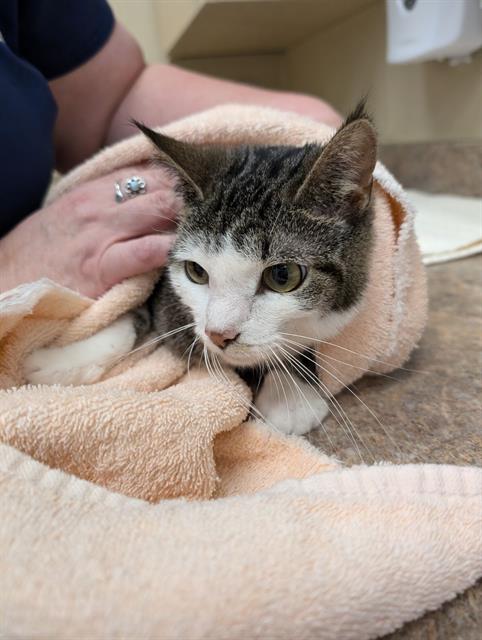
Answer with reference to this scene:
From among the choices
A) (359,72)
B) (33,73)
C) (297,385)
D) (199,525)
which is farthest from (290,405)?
(359,72)

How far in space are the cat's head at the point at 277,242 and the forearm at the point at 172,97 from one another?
562mm

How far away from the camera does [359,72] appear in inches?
89.0

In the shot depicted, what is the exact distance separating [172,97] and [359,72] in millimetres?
1268

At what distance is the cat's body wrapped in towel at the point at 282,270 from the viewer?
71 cm

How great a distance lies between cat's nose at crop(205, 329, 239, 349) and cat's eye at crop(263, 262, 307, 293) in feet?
0.30

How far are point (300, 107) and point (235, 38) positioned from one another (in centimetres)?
146

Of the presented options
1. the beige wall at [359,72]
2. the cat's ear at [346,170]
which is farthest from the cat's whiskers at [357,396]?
the beige wall at [359,72]

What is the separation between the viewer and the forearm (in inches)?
51.0

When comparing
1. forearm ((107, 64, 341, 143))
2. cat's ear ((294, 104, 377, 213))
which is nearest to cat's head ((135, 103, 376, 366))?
cat's ear ((294, 104, 377, 213))

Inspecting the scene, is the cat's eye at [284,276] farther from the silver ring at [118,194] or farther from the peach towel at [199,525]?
the silver ring at [118,194]

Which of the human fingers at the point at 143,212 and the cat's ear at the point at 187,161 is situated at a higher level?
the cat's ear at the point at 187,161

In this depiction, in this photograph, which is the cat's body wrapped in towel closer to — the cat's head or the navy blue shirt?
the cat's head

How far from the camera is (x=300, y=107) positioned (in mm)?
1206

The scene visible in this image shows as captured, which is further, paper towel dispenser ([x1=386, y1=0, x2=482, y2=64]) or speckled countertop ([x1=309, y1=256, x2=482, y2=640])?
paper towel dispenser ([x1=386, y1=0, x2=482, y2=64])
